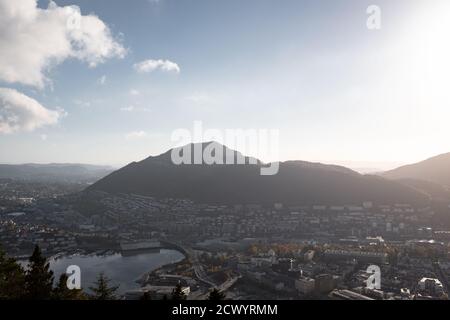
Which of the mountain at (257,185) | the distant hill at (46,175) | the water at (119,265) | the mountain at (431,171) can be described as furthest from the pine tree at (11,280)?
the distant hill at (46,175)

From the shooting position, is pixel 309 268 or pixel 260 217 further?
pixel 260 217

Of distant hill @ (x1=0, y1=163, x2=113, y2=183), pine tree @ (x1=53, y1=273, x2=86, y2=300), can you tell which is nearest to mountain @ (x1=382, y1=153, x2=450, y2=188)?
pine tree @ (x1=53, y1=273, x2=86, y2=300)

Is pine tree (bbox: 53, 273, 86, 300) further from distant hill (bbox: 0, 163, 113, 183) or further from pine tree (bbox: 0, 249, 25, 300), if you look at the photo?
distant hill (bbox: 0, 163, 113, 183)

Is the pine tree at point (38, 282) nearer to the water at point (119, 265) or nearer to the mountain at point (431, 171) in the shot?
the water at point (119, 265)

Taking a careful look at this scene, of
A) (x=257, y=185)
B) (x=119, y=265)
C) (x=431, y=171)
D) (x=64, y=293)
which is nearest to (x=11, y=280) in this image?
(x=64, y=293)
